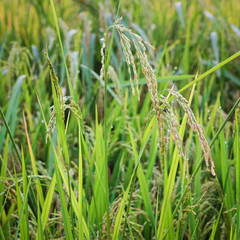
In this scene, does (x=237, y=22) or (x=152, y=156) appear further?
(x=237, y=22)

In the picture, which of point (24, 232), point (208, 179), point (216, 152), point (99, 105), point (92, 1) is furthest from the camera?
point (92, 1)

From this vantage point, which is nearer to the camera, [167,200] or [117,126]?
[167,200]

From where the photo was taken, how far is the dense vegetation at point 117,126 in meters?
0.75

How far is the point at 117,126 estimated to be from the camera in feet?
4.25

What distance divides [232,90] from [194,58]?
31 cm

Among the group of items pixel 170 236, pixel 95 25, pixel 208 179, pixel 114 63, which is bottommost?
pixel 208 179

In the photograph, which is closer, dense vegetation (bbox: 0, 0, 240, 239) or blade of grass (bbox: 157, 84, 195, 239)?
dense vegetation (bbox: 0, 0, 240, 239)

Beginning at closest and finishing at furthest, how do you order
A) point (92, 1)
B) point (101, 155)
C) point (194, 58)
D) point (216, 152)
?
point (101, 155), point (216, 152), point (194, 58), point (92, 1)

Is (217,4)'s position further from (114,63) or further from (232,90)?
(114,63)

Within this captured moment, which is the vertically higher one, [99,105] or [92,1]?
[92,1]

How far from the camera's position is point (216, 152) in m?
1.19

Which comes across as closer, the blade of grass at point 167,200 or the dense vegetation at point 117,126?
the dense vegetation at point 117,126

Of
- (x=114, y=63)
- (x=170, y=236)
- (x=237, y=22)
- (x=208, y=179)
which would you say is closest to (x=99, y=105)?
(x=114, y=63)

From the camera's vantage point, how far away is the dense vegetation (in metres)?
0.75
